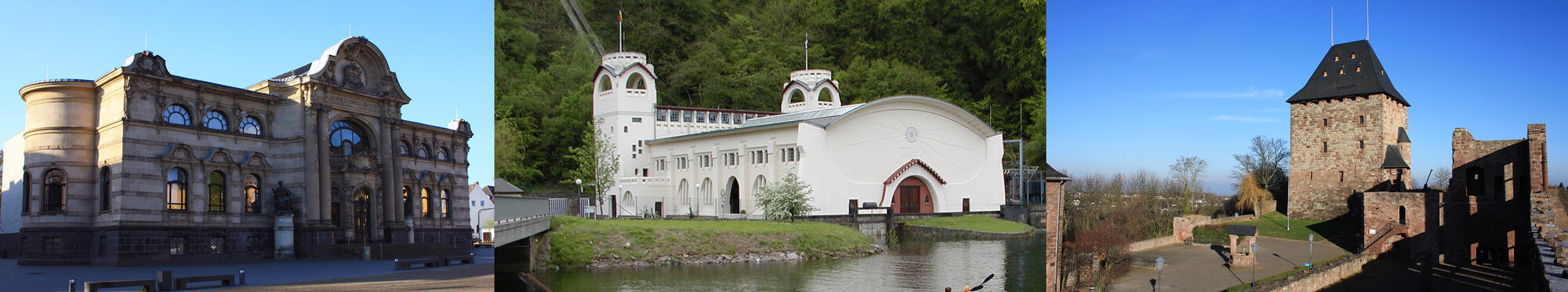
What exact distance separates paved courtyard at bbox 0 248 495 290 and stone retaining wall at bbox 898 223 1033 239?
3.47 m

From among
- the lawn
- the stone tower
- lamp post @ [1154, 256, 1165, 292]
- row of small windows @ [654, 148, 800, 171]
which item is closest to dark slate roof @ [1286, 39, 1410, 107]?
the stone tower

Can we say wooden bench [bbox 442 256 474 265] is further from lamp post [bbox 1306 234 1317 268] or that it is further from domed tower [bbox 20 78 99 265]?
lamp post [bbox 1306 234 1317 268]

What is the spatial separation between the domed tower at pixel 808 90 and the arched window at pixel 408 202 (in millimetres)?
3339

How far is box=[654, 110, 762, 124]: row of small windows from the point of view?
21.9 feet

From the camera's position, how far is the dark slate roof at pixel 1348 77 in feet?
69.9

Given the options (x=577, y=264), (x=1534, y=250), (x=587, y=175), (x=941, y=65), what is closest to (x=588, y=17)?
(x=587, y=175)

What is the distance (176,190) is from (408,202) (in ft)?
5.50

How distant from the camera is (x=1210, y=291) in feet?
37.0

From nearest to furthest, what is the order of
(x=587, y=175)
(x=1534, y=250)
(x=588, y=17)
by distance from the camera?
(x=588, y=17)
(x=587, y=175)
(x=1534, y=250)

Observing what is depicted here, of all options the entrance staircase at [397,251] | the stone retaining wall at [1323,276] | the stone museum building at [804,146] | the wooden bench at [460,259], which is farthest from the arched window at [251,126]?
the stone retaining wall at [1323,276]

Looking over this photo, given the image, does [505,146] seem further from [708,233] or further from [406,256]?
[708,233]

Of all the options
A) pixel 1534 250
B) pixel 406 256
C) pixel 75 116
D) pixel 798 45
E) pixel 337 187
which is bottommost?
pixel 1534 250

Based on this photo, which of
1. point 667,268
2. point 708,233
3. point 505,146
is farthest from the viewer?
point 708,233

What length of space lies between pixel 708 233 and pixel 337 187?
11.9 feet
